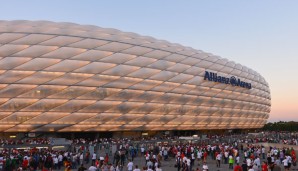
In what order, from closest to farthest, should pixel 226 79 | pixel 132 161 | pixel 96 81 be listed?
pixel 132 161, pixel 96 81, pixel 226 79

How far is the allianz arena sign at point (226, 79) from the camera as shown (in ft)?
195

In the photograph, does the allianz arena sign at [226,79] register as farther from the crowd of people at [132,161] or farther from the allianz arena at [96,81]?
the crowd of people at [132,161]

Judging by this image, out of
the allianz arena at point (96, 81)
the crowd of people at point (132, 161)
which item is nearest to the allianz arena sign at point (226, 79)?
the allianz arena at point (96, 81)

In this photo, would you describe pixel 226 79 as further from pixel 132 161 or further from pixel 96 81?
pixel 132 161

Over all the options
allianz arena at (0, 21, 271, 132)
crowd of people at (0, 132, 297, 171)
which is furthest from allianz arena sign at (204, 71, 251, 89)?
crowd of people at (0, 132, 297, 171)

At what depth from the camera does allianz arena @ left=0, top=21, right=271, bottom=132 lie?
40.9 metres

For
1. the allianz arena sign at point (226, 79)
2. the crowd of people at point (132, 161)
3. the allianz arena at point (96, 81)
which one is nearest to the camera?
the crowd of people at point (132, 161)

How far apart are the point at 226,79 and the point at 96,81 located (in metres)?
28.0

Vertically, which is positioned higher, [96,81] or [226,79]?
[226,79]

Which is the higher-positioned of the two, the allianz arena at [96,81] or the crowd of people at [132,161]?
the allianz arena at [96,81]

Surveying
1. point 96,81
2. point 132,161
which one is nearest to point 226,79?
point 96,81

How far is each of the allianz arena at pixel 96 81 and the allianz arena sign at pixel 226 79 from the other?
351 millimetres

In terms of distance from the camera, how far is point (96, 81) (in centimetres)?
4438

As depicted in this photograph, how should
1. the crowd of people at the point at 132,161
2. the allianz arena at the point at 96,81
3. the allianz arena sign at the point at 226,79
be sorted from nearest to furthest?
the crowd of people at the point at 132,161, the allianz arena at the point at 96,81, the allianz arena sign at the point at 226,79
